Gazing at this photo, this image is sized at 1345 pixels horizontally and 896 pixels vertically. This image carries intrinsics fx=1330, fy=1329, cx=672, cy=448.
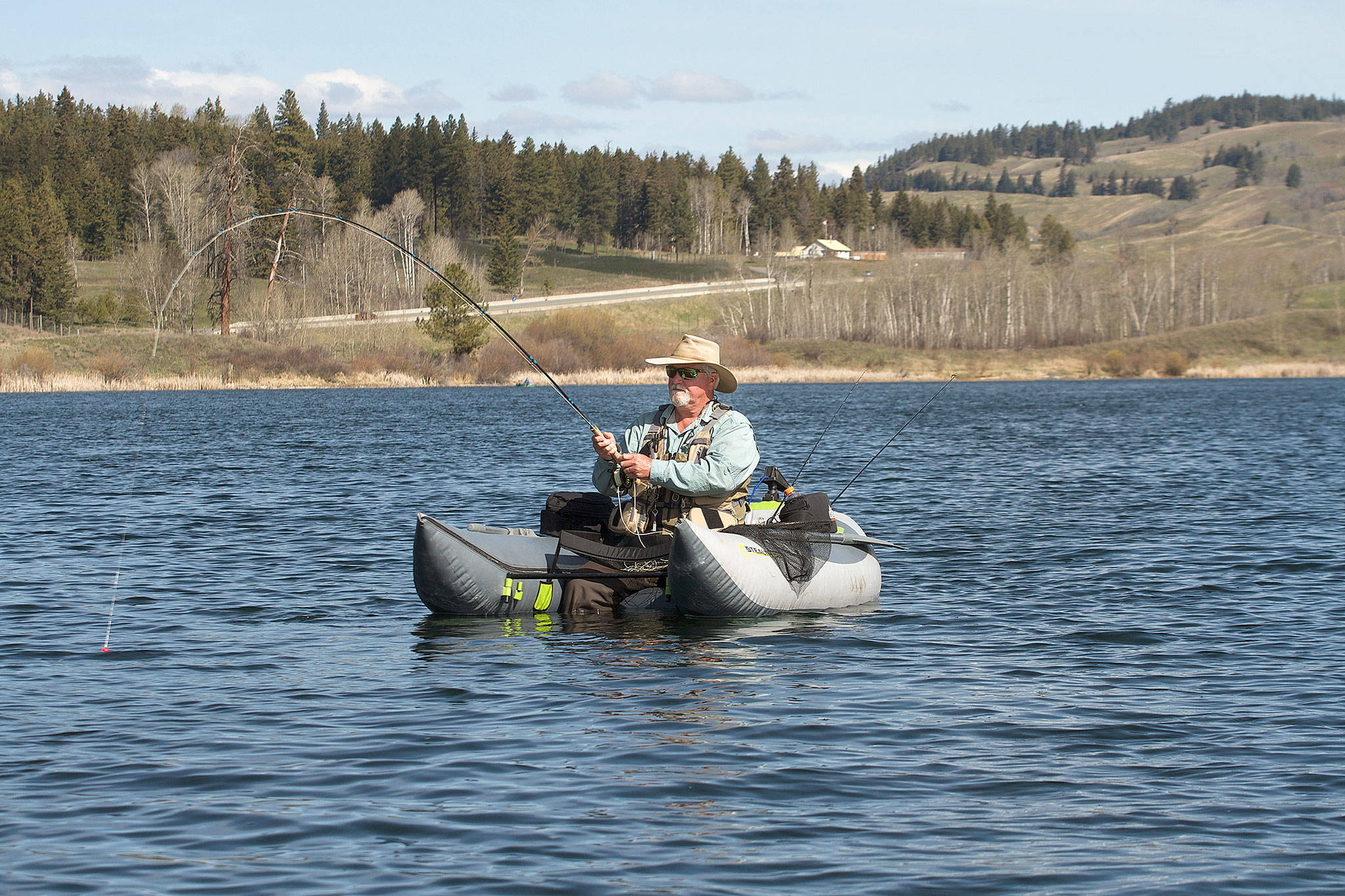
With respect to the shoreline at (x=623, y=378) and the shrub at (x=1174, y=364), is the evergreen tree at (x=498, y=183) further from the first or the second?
the shrub at (x=1174, y=364)

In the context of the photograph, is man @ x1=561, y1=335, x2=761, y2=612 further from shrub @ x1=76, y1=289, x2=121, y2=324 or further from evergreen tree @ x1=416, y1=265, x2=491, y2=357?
shrub @ x1=76, y1=289, x2=121, y2=324

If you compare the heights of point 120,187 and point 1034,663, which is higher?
point 120,187

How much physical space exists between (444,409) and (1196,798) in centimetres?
4312

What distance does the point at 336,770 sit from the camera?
648 cm

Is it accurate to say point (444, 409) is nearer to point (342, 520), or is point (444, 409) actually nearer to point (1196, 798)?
point (342, 520)

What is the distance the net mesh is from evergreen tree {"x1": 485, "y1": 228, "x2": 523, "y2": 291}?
89576 mm

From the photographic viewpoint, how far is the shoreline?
176 feet

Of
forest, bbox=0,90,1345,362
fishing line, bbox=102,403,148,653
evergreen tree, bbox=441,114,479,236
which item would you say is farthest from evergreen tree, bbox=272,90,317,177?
fishing line, bbox=102,403,148,653

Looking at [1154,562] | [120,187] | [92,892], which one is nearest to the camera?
[92,892]

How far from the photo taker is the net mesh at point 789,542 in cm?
993

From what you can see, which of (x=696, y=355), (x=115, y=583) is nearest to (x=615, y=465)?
(x=696, y=355)

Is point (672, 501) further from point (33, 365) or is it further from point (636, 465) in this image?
point (33, 365)

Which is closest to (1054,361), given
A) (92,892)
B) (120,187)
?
(120,187)

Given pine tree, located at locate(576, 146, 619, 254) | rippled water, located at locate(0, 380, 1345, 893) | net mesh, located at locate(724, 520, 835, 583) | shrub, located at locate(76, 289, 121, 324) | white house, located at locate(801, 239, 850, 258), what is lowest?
rippled water, located at locate(0, 380, 1345, 893)
